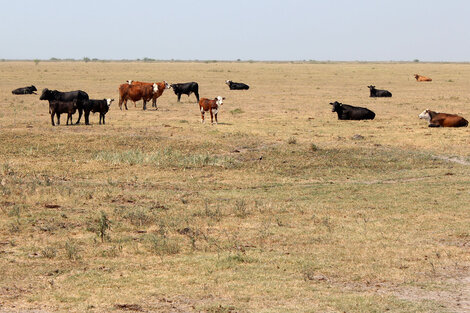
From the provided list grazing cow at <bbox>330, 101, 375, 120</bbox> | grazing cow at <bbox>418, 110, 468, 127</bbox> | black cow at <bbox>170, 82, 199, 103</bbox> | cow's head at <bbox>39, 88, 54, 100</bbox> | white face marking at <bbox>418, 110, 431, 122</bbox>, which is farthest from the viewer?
black cow at <bbox>170, 82, 199, 103</bbox>

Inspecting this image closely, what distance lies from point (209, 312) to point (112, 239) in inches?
119

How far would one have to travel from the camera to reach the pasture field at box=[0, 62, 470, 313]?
7.01 m

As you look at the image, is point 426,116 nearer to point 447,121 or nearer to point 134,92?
point 447,121

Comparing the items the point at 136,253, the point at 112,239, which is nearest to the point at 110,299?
the point at 136,253

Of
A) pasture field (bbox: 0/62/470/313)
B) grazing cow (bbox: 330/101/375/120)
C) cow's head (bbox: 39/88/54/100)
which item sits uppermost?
cow's head (bbox: 39/88/54/100)

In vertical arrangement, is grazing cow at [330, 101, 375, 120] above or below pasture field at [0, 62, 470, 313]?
above

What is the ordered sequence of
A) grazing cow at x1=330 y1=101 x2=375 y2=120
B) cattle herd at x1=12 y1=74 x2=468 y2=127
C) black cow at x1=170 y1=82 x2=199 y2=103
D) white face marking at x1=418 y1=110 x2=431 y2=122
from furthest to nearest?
black cow at x1=170 y1=82 x2=199 y2=103 < grazing cow at x1=330 y1=101 x2=375 y2=120 < white face marking at x1=418 y1=110 x2=431 y2=122 < cattle herd at x1=12 y1=74 x2=468 y2=127

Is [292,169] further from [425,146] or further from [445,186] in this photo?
[425,146]

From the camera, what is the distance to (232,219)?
404 inches

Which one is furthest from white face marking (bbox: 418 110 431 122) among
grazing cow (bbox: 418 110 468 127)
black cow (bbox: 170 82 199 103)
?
black cow (bbox: 170 82 199 103)

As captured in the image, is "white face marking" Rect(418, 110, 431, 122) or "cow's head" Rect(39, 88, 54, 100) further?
"cow's head" Rect(39, 88, 54, 100)

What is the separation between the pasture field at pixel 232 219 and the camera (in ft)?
23.0

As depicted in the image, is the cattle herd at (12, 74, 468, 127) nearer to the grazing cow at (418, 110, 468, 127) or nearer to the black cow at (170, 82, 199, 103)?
the grazing cow at (418, 110, 468, 127)

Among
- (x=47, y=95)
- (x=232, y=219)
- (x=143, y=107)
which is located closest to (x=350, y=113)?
(x=143, y=107)
